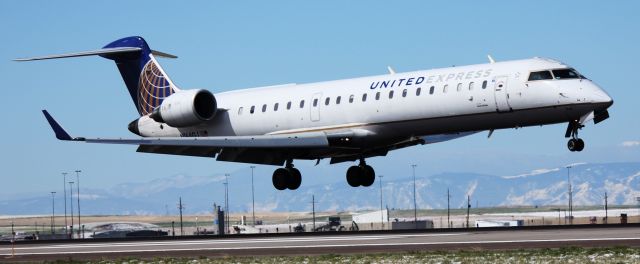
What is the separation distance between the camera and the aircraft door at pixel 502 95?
4091cm

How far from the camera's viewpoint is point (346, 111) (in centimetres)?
4531

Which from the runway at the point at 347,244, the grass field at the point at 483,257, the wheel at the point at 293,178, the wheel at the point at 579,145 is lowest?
the grass field at the point at 483,257

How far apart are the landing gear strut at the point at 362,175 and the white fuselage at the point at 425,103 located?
376 centimetres

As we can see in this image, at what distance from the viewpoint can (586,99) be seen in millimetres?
39656

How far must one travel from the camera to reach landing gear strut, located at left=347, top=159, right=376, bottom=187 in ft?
162

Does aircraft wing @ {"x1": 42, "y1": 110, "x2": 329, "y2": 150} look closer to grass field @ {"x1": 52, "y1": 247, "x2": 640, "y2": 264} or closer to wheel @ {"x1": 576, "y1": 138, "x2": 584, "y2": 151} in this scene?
wheel @ {"x1": 576, "y1": 138, "x2": 584, "y2": 151}

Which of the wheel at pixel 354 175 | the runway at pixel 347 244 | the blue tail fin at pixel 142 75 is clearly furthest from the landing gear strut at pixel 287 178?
the blue tail fin at pixel 142 75

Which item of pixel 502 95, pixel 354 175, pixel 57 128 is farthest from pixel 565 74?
pixel 57 128

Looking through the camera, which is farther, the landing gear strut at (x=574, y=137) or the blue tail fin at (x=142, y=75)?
the blue tail fin at (x=142, y=75)

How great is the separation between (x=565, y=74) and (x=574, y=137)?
2176 millimetres

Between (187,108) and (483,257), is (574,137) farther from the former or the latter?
(187,108)

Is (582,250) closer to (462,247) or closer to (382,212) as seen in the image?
(462,247)

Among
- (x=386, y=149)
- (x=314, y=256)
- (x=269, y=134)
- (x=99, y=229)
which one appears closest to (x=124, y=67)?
(x=269, y=134)

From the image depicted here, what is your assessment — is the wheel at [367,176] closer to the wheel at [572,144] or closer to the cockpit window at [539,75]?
the cockpit window at [539,75]
